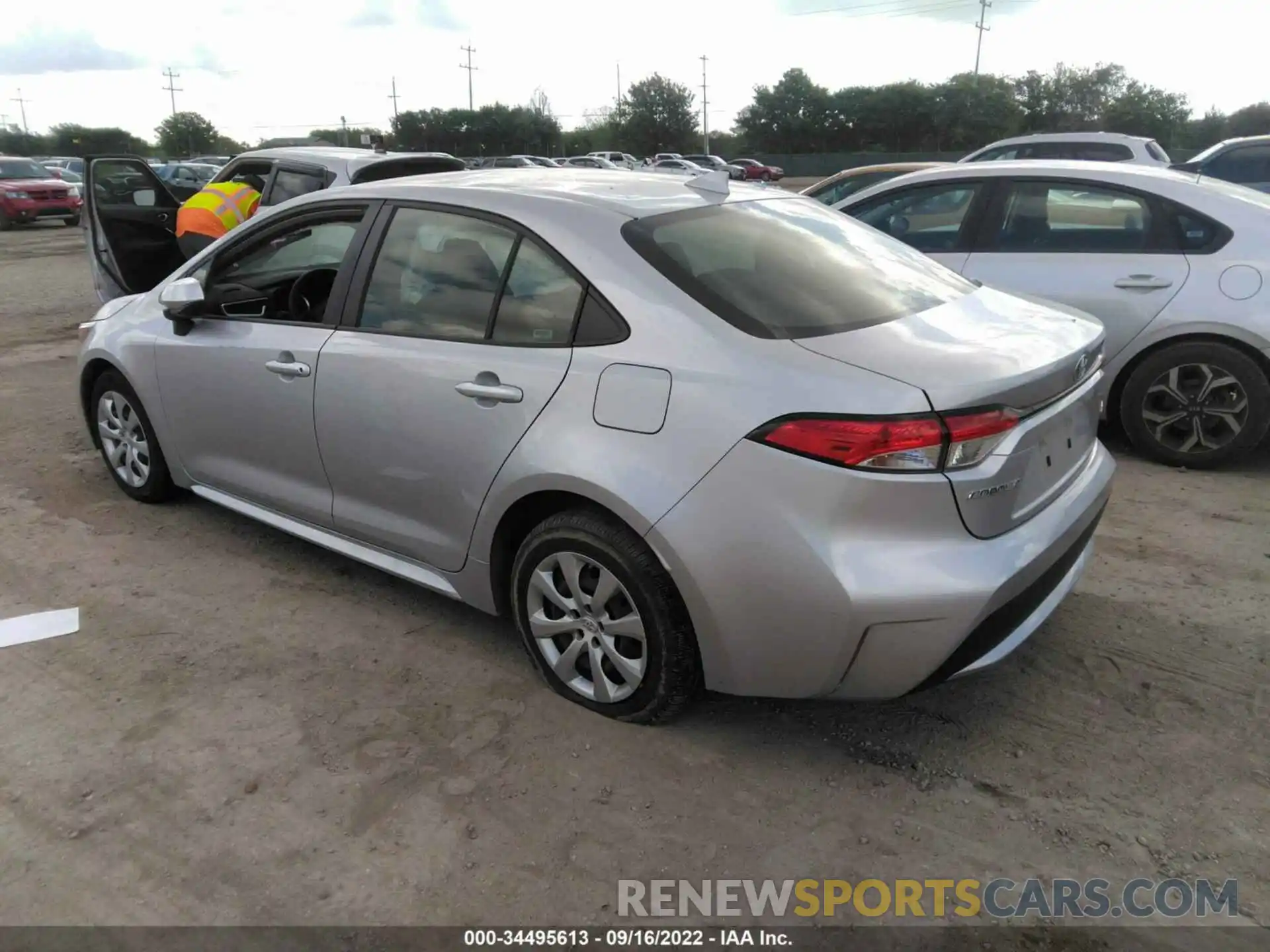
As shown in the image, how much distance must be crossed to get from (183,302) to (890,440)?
122 inches

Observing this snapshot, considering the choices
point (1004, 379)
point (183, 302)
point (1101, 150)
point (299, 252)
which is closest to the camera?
point (1004, 379)

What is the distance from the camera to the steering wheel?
3.86 meters

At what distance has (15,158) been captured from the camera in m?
25.0

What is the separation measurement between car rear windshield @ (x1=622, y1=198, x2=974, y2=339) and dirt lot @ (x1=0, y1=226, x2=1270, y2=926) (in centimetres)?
126

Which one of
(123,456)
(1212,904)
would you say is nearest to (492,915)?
(1212,904)

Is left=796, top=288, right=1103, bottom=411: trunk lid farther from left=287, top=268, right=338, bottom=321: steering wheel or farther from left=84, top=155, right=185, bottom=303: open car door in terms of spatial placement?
left=84, top=155, right=185, bottom=303: open car door

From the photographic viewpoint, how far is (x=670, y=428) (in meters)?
2.61

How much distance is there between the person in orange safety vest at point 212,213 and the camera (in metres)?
7.50

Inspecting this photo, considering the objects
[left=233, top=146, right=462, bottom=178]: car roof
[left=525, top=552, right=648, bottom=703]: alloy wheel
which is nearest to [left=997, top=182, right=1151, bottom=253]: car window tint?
[left=525, top=552, right=648, bottom=703]: alloy wheel

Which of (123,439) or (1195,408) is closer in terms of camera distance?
(123,439)

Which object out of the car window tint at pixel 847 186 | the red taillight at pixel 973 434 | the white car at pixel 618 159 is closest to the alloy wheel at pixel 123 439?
the red taillight at pixel 973 434

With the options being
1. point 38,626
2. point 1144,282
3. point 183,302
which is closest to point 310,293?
point 183,302

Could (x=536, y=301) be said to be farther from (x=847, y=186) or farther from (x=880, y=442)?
(x=847, y=186)

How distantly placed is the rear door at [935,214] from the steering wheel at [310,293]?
133 inches
